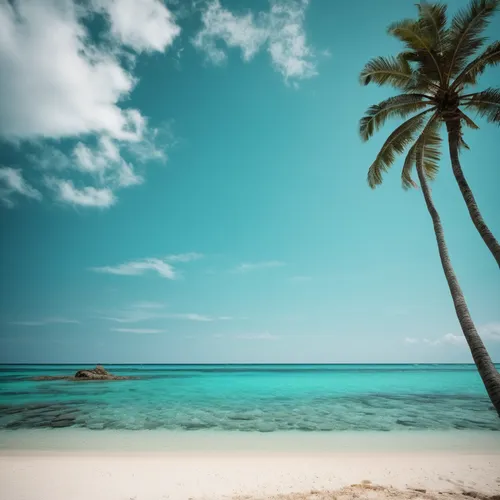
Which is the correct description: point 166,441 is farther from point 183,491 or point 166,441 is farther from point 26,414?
point 26,414

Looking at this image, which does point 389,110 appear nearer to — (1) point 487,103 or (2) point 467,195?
(1) point 487,103

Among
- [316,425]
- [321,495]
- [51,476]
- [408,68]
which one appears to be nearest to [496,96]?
[408,68]

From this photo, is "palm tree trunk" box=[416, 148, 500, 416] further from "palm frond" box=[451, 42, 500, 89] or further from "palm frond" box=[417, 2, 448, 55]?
"palm frond" box=[417, 2, 448, 55]

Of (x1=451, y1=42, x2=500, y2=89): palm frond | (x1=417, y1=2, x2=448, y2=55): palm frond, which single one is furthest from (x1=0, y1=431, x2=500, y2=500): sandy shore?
(x1=417, y1=2, x2=448, y2=55): palm frond

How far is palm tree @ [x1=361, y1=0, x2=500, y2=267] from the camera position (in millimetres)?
8391

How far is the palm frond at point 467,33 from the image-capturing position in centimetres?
822

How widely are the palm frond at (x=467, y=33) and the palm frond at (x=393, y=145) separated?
5.08 feet

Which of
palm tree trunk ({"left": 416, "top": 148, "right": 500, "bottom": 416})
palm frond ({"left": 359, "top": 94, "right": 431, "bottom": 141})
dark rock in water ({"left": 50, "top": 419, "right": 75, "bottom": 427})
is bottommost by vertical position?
dark rock in water ({"left": 50, "top": 419, "right": 75, "bottom": 427})

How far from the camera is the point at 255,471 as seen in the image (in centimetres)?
819

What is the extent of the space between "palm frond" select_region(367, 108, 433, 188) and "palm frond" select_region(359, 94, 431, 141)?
1.23 feet

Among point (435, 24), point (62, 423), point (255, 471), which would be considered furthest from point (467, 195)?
point (62, 423)

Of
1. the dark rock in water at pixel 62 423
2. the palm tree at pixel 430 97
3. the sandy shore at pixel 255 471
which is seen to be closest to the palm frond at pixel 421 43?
the palm tree at pixel 430 97

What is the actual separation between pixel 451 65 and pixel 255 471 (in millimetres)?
13048

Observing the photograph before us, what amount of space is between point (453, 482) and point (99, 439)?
12272 mm
